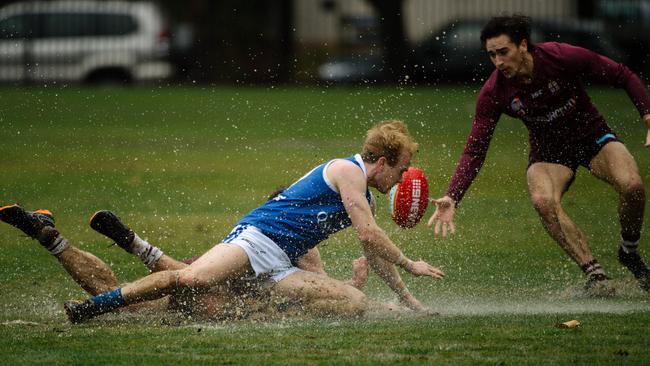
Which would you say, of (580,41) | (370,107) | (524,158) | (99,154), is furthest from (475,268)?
(580,41)

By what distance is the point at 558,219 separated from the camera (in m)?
9.73

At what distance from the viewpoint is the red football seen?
9.03 m

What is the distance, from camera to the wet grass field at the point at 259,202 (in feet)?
24.4

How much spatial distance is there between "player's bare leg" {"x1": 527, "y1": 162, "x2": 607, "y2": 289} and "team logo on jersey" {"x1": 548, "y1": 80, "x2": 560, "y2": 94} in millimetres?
626

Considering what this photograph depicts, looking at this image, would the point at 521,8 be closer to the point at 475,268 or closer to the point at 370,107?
the point at 370,107

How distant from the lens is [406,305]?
889 centimetres

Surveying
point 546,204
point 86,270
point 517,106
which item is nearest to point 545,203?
point 546,204

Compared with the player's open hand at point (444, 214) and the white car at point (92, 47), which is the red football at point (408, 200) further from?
the white car at point (92, 47)

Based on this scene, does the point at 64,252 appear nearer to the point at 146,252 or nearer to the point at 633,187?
the point at 146,252

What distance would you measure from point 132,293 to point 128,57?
75.7 ft

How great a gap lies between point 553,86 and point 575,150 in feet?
1.80

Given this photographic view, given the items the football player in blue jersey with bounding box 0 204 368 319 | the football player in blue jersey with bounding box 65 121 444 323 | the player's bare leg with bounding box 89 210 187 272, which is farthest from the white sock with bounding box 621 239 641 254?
the player's bare leg with bounding box 89 210 187 272

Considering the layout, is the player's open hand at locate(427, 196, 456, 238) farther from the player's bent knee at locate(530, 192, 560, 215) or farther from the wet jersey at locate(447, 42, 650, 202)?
the player's bent knee at locate(530, 192, 560, 215)

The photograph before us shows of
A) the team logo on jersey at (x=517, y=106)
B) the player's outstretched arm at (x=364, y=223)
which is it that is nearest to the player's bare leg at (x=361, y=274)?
the player's outstretched arm at (x=364, y=223)
